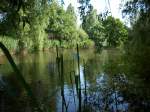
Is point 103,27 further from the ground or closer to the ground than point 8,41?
further from the ground

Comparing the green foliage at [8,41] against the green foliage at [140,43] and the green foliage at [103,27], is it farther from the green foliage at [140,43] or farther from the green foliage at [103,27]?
the green foliage at [103,27]

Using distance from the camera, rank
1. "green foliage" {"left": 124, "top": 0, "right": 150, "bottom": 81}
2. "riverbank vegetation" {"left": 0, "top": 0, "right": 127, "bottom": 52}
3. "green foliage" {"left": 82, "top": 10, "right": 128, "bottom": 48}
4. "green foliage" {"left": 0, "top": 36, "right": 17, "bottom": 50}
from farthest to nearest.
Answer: "green foliage" {"left": 0, "top": 36, "right": 17, "bottom": 50} < "green foliage" {"left": 124, "top": 0, "right": 150, "bottom": 81} < "riverbank vegetation" {"left": 0, "top": 0, "right": 127, "bottom": 52} < "green foliage" {"left": 82, "top": 10, "right": 128, "bottom": 48}

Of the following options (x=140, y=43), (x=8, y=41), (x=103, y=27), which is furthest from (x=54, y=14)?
(x=8, y=41)

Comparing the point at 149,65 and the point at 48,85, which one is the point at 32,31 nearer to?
the point at 48,85

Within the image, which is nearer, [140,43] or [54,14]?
[140,43]

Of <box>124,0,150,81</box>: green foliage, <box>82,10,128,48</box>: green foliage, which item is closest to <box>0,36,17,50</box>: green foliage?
<box>124,0,150,81</box>: green foliage

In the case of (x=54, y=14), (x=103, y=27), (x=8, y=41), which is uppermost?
(x=54, y=14)

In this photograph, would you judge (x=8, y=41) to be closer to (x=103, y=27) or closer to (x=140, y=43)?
(x=140, y=43)

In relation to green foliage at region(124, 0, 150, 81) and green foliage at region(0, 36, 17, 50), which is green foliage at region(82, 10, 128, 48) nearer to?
green foliage at region(124, 0, 150, 81)

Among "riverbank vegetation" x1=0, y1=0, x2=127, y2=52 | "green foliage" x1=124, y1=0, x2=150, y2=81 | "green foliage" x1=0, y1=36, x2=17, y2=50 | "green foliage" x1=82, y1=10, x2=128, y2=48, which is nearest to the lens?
"green foliage" x1=82, y1=10, x2=128, y2=48

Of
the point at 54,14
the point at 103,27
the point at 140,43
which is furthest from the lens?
the point at 54,14

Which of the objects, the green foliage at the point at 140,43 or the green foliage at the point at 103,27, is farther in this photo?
the green foliage at the point at 140,43

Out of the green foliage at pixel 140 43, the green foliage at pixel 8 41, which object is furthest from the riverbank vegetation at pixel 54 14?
the green foliage at pixel 8 41

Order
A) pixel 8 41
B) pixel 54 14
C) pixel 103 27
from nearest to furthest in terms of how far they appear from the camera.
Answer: pixel 103 27 < pixel 54 14 < pixel 8 41
